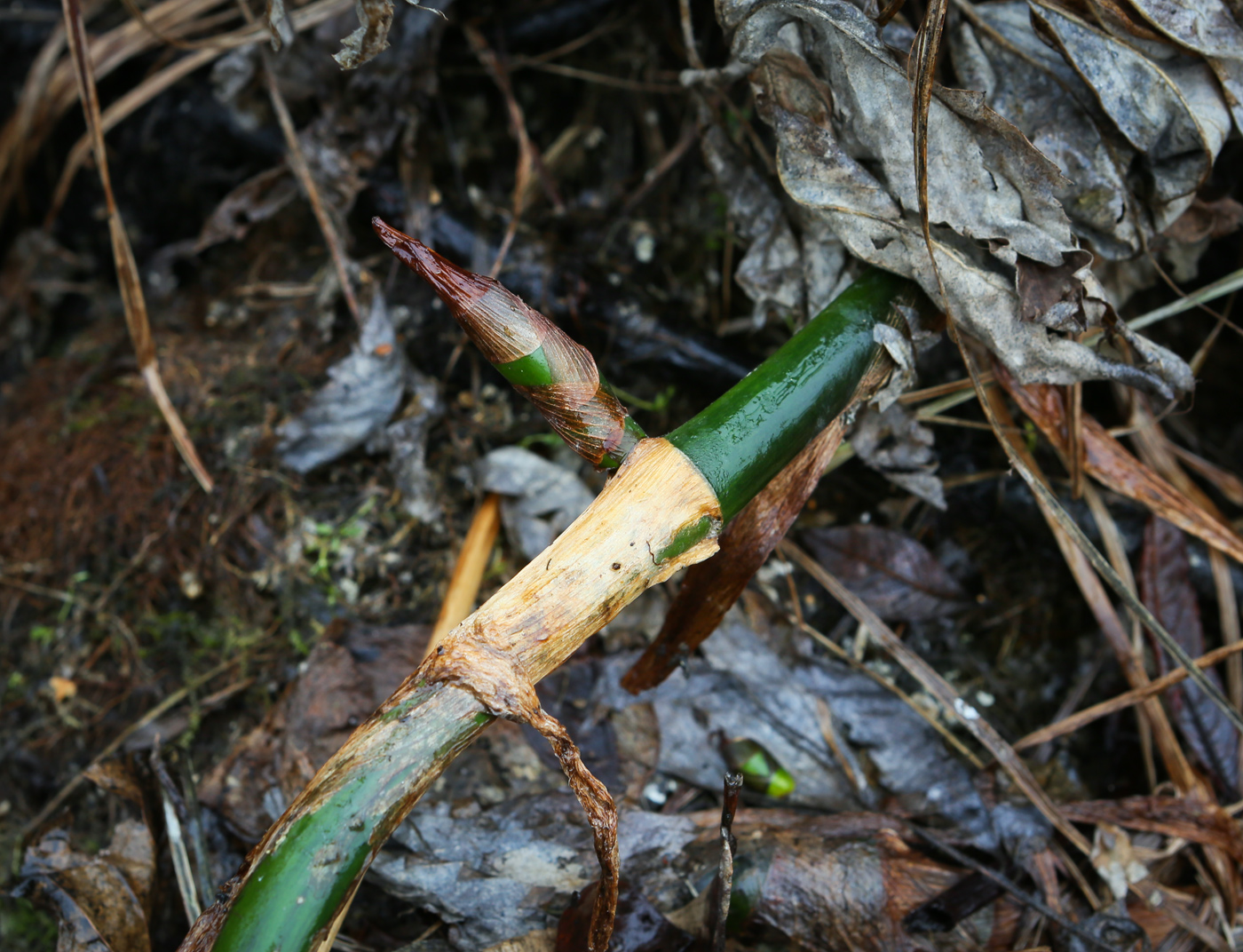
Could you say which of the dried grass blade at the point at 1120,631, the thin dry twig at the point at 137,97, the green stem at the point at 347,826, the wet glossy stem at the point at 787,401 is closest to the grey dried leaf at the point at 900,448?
the dried grass blade at the point at 1120,631

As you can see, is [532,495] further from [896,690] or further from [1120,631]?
[1120,631]

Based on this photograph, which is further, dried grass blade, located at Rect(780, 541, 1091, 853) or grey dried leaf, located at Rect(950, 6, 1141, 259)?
dried grass blade, located at Rect(780, 541, 1091, 853)

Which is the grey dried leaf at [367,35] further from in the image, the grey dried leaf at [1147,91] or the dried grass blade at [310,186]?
the grey dried leaf at [1147,91]

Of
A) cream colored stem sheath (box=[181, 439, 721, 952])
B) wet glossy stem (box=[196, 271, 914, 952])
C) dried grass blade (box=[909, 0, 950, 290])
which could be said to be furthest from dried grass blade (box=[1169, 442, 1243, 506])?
cream colored stem sheath (box=[181, 439, 721, 952])

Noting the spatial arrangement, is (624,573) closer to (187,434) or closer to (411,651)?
(411,651)

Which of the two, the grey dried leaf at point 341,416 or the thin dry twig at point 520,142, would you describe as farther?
the thin dry twig at point 520,142

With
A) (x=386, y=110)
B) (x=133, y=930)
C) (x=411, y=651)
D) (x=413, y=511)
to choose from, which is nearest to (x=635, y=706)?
(x=411, y=651)

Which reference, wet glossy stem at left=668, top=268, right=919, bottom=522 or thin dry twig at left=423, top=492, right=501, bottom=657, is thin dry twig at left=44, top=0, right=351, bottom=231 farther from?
wet glossy stem at left=668, top=268, right=919, bottom=522
